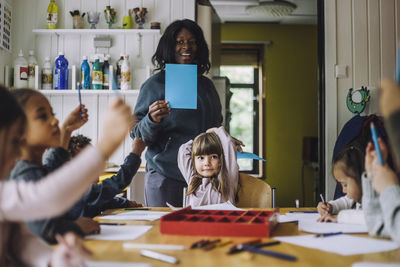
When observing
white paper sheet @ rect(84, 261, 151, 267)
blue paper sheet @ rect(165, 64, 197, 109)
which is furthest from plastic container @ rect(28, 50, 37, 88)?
white paper sheet @ rect(84, 261, 151, 267)

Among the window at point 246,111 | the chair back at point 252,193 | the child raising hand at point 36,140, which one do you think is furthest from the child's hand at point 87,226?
the window at point 246,111

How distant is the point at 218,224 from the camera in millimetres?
1041

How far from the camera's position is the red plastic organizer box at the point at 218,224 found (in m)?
1.04

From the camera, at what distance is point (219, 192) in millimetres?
1907

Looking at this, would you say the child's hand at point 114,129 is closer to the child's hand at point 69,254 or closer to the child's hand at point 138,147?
the child's hand at point 69,254

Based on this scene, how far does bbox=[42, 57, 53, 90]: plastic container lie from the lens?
3.14 m

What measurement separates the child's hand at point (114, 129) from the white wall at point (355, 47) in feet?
8.71

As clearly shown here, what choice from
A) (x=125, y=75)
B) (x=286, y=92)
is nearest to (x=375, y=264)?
(x=125, y=75)

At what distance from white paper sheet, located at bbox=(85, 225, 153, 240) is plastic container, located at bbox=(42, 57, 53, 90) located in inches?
88.1

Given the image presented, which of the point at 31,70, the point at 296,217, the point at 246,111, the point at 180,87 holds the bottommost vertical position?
the point at 296,217

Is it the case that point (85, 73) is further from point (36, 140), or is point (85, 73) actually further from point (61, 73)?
point (36, 140)

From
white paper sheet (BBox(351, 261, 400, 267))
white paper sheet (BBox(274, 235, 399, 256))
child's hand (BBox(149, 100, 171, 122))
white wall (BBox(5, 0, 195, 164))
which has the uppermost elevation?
white wall (BBox(5, 0, 195, 164))

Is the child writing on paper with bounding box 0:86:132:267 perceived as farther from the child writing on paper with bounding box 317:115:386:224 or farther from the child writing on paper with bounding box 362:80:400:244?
the child writing on paper with bounding box 317:115:386:224

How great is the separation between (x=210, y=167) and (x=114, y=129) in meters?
1.27
